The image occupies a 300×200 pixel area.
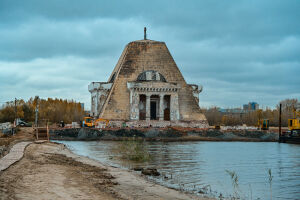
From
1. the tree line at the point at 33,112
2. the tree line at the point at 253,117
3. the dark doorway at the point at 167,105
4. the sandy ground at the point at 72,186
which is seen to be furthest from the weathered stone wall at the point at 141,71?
the sandy ground at the point at 72,186

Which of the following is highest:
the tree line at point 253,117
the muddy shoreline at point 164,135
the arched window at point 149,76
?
the arched window at point 149,76

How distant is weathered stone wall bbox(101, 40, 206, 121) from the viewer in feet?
205

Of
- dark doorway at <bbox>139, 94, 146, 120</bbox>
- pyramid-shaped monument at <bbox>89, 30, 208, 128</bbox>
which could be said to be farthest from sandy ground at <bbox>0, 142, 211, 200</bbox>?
dark doorway at <bbox>139, 94, 146, 120</bbox>

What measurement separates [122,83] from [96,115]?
32.0 ft

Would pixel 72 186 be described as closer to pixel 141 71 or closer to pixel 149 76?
pixel 149 76

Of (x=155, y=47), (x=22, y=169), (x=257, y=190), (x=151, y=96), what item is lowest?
(x=257, y=190)

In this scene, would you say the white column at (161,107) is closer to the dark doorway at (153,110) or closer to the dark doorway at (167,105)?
the dark doorway at (167,105)

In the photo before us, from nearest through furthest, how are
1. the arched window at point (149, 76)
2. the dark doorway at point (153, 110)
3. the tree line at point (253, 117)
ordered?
the arched window at point (149, 76), the dark doorway at point (153, 110), the tree line at point (253, 117)

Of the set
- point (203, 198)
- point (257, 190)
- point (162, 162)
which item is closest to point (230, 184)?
point (257, 190)

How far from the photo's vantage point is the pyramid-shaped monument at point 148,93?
2424 inches

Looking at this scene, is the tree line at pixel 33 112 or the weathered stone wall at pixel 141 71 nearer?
the weathered stone wall at pixel 141 71

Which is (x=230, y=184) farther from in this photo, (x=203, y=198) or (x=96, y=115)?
(x=96, y=115)

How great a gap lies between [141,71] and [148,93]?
5.07m

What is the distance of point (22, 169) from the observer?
14594 mm
